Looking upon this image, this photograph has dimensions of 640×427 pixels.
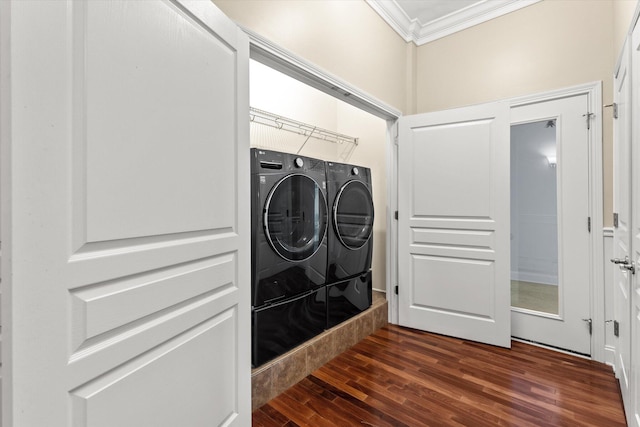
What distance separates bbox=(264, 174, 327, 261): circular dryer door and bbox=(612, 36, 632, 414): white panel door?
157 cm

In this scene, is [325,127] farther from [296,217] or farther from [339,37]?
[296,217]

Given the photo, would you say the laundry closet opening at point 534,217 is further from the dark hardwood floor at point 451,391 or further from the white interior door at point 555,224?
the dark hardwood floor at point 451,391

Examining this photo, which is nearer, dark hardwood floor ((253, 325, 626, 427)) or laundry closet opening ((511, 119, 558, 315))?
dark hardwood floor ((253, 325, 626, 427))

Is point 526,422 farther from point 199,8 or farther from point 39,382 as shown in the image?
point 199,8

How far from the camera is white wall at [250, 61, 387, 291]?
285cm

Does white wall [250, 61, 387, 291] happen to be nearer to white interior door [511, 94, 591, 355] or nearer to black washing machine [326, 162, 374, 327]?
black washing machine [326, 162, 374, 327]

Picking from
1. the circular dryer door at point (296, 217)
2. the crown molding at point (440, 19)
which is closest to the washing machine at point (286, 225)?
the circular dryer door at point (296, 217)

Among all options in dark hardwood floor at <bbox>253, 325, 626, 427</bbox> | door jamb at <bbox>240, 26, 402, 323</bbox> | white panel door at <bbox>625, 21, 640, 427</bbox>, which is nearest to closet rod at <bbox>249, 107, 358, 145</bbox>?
door jamb at <bbox>240, 26, 402, 323</bbox>

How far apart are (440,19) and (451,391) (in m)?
2.96

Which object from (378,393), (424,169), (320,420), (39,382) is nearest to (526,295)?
(424,169)

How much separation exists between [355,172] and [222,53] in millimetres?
1513

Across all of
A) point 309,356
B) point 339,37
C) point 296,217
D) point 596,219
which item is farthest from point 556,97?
point 309,356

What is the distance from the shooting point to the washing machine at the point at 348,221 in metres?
2.29

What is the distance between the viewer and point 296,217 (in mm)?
1974
